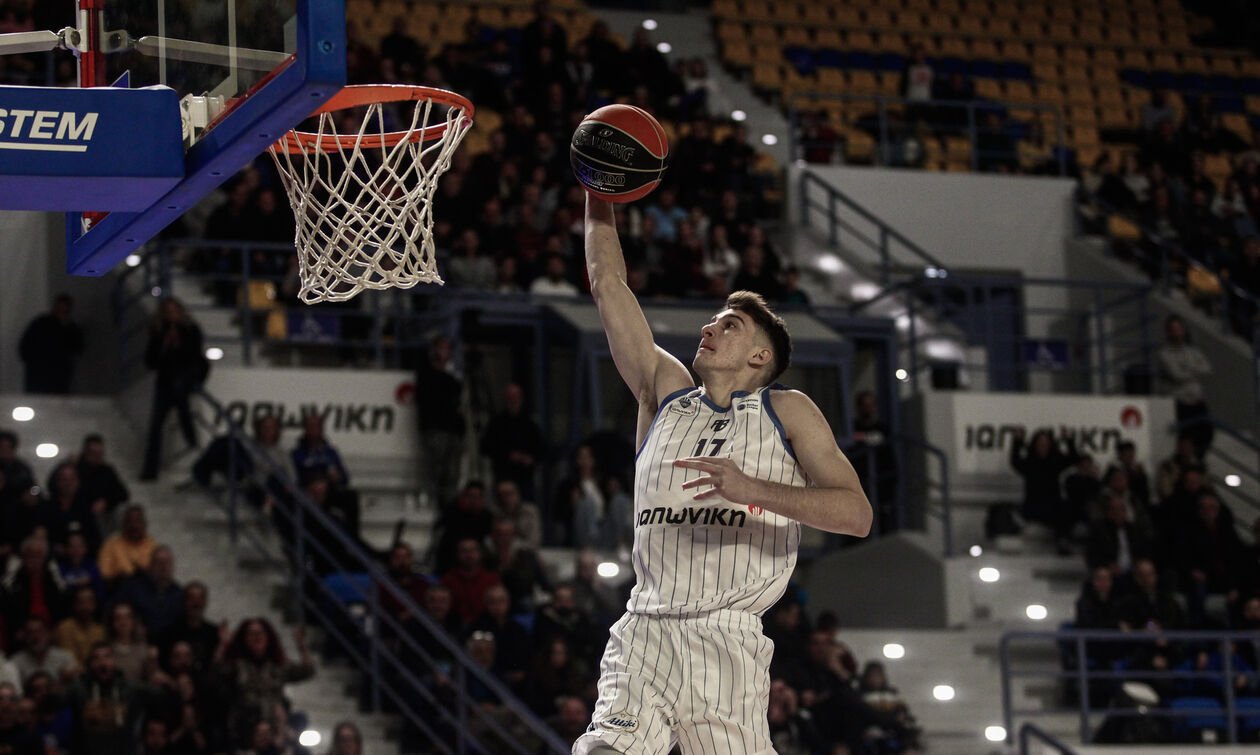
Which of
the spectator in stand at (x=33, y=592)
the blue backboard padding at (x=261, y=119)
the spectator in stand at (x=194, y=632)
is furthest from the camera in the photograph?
the spectator in stand at (x=194, y=632)

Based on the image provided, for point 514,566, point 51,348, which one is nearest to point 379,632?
point 514,566

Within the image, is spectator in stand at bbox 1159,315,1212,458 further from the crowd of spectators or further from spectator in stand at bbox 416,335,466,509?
the crowd of spectators

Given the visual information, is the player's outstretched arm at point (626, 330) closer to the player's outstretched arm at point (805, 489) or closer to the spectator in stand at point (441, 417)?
the player's outstretched arm at point (805, 489)

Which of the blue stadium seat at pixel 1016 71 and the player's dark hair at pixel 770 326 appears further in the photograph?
the blue stadium seat at pixel 1016 71

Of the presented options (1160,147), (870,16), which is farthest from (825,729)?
(870,16)

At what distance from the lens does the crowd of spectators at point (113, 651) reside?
407 inches


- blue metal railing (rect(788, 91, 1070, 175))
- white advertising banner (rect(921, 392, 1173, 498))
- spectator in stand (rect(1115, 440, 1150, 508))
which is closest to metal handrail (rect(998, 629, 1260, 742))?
spectator in stand (rect(1115, 440, 1150, 508))

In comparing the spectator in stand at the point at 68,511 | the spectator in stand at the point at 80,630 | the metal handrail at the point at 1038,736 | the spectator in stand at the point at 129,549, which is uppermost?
the spectator in stand at the point at 68,511

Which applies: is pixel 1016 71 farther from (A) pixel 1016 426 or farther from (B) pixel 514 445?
(B) pixel 514 445

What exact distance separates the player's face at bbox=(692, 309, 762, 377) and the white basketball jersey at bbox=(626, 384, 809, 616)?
16 cm

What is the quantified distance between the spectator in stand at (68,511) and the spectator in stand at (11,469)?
7.0 inches

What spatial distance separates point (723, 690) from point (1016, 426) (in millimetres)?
11524

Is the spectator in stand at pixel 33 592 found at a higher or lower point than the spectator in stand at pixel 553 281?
lower

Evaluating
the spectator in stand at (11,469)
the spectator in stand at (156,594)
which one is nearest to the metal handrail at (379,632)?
the spectator in stand at (156,594)
